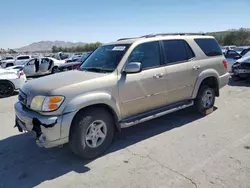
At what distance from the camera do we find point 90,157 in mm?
→ 3551

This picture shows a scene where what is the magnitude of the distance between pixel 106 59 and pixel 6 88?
6692 mm

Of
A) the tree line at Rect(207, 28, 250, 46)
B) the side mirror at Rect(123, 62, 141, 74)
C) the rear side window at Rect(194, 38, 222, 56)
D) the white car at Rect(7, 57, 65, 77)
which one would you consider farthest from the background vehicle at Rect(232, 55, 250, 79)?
the tree line at Rect(207, 28, 250, 46)

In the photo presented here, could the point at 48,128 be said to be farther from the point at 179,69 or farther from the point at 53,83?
the point at 179,69

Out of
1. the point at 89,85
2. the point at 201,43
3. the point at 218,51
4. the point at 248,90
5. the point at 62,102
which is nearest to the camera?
the point at 62,102

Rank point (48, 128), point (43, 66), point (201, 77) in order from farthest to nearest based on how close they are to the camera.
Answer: point (43, 66), point (201, 77), point (48, 128)

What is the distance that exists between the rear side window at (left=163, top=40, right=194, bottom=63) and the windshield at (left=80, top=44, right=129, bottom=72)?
3.17 feet

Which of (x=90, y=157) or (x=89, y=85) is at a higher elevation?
(x=89, y=85)

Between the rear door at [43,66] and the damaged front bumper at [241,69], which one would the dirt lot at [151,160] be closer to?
the damaged front bumper at [241,69]

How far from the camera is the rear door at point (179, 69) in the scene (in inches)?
178

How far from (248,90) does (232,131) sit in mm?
4632

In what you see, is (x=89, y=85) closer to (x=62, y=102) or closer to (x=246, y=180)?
(x=62, y=102)

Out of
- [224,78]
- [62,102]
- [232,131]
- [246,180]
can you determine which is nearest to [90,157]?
[62,102]

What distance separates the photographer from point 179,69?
4.65 metres

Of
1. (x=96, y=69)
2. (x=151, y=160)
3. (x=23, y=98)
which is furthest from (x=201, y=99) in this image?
(x=23, y=98)
